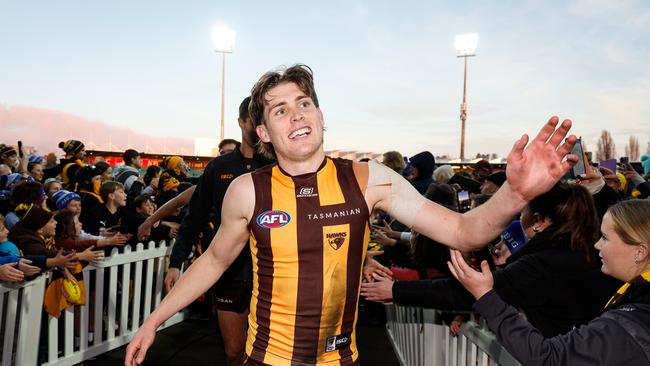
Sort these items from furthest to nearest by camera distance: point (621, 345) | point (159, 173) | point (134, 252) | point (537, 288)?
point (159, 173), point (134, 252), point (537, 288), point (621, 345)

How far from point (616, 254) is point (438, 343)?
204 centimetres

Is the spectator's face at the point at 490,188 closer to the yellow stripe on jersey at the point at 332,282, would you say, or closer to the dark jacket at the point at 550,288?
the dark jacket at the point at 550,288

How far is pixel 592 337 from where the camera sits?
203cm

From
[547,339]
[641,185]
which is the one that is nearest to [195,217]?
[547,339]

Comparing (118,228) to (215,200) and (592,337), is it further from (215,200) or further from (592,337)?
(592,337)

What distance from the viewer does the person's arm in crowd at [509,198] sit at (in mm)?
1852

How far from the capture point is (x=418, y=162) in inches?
318

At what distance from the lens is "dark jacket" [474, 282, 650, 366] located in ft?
6.47

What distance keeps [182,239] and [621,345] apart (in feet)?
11.0

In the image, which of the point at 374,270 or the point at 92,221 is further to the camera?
the point at 92,221

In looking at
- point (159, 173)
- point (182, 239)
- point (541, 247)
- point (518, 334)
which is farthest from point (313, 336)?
point (159, 173)

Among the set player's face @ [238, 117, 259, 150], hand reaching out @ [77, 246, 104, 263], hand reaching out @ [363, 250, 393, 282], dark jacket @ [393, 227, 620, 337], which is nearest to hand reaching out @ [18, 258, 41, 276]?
hand reaching out @ [77, 246, 104, 263]

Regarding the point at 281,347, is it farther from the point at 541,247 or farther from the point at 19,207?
the point at 19,207

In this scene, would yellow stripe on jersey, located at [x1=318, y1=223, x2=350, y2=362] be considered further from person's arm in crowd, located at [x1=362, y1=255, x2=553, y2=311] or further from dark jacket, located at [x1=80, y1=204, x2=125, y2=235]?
dark jacket, located at [x1=80, y1=204, x2=125, y2=235]
